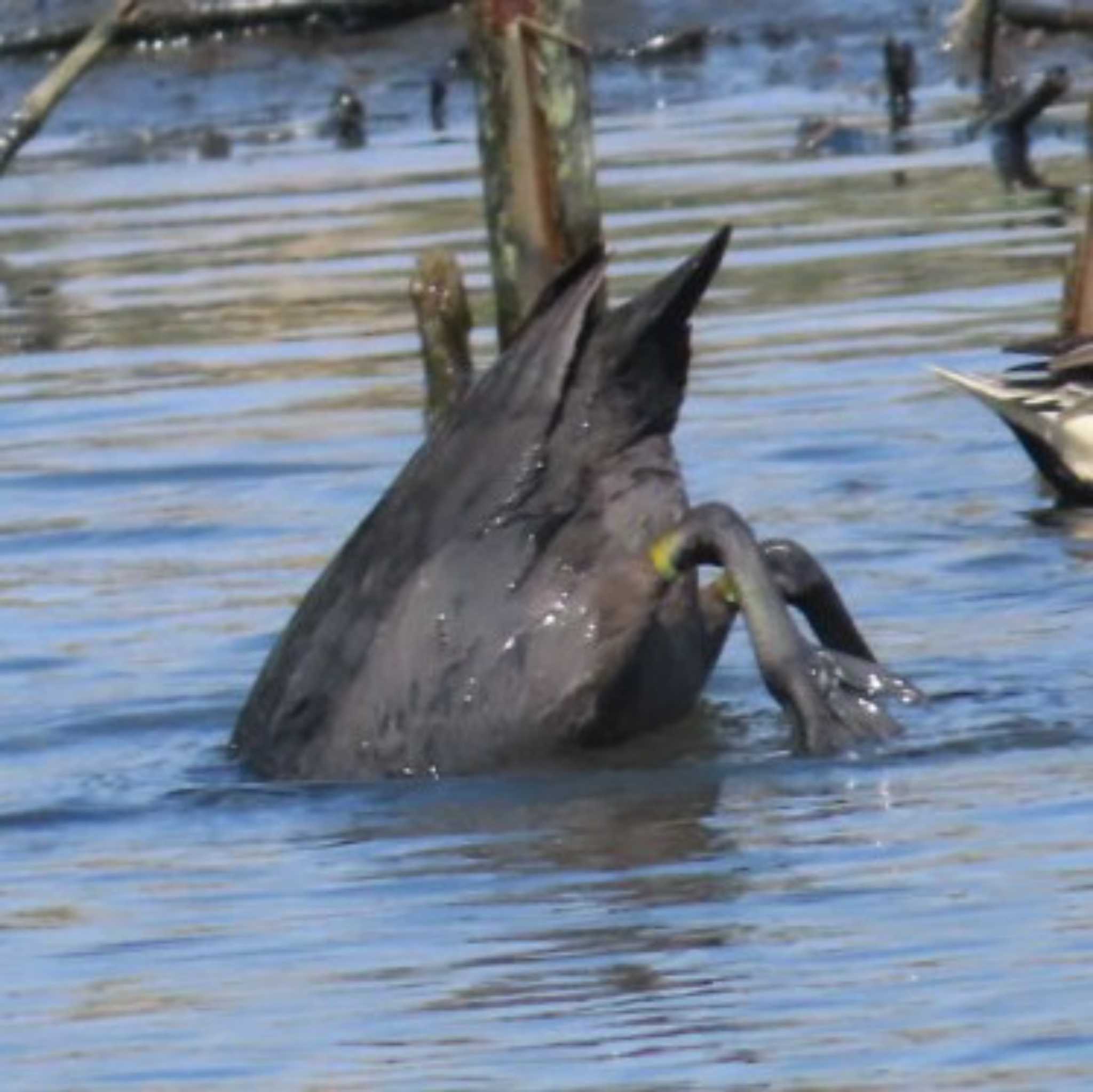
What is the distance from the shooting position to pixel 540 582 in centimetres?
851

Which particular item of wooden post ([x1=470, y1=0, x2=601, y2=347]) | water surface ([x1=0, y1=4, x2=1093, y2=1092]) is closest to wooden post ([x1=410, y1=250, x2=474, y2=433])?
water surface ([x1=0, y1=4, x2=1093, y2=1092])

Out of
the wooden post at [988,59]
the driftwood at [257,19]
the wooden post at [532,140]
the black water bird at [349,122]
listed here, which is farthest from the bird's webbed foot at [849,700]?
the driftwood at [257,19]

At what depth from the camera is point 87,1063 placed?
6.58 meters

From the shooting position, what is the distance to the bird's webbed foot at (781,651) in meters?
8.34

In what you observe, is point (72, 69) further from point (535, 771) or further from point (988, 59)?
point (988, 59)

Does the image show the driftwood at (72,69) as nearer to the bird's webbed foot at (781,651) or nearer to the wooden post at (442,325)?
the bird's webbed foot at (781,651)

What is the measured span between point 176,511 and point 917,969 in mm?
5419

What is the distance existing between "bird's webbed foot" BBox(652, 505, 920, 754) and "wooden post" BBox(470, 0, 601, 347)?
10.2 ft

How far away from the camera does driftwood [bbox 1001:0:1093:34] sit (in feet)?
60.6

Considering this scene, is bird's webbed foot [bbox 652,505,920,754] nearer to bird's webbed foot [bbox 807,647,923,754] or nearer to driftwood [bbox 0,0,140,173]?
bird's webbed foot [bbox 807,647,923,754]

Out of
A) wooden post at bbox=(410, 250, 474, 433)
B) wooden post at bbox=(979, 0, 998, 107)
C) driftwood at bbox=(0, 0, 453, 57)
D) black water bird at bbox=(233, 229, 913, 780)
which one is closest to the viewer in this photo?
black water bird at bbox=(233, 229, 913, 780)

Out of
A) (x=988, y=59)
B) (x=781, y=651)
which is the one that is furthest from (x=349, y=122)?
(x=781, y=651)

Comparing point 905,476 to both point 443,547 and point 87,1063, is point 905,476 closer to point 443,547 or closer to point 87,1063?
point 443,547

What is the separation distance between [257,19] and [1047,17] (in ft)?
15.3
